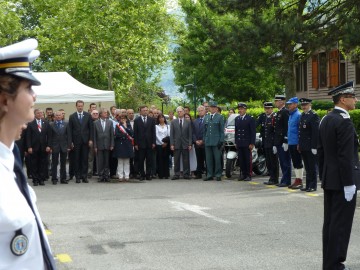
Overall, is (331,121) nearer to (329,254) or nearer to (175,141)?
(329,254)

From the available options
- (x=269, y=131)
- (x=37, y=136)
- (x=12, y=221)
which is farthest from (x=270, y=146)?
(x=12, y=221)

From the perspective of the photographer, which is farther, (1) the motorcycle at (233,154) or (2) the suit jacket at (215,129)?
(1) the motorcycle at (233,154)

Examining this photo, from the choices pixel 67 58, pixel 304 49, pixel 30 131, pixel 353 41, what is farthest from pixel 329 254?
pixel 67 58

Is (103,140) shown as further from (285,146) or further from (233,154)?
(285,146)

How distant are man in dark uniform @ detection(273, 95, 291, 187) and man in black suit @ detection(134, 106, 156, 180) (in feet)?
13.5

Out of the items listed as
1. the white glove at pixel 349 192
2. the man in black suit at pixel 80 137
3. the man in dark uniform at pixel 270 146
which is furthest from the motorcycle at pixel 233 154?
the white glove at pixel 349 192

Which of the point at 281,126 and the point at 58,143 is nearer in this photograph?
the point at 281,126

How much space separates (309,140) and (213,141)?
4103mm

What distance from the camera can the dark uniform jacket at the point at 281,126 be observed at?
16875mm

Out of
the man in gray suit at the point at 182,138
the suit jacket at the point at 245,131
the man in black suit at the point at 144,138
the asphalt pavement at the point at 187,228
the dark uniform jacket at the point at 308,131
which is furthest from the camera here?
the man in gray suit at the point at 182,138

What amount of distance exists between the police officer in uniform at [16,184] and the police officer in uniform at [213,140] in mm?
16377

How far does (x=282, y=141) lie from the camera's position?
1692 cm

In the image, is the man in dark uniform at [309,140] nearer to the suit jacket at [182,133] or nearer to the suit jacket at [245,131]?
the suit jacket at [245,131]

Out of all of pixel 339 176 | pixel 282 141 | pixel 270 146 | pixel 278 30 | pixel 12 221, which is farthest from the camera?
pixel 278 30
